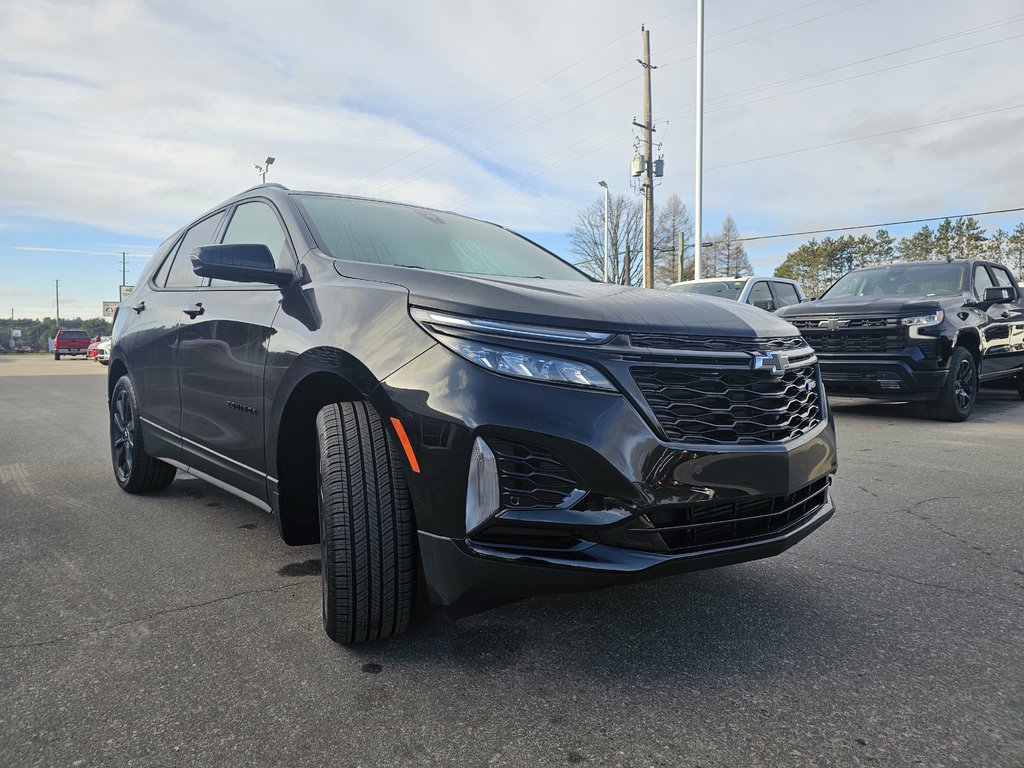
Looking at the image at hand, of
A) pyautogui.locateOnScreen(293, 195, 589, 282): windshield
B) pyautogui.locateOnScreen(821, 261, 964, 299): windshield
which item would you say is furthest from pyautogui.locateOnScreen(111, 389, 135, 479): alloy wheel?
pyautogui.locateOnScreen(821, 261, 964, 299): windshield

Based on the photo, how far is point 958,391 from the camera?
7.34 metres

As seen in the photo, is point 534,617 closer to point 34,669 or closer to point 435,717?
point 435,717

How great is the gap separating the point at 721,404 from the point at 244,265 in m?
1.77

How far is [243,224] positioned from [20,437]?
500 cm

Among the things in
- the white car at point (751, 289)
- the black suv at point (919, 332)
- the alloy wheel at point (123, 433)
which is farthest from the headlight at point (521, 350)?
the white car at point (751, 289)

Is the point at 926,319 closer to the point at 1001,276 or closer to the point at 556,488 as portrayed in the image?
the point at 1001,276

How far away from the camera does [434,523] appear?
1.98 m

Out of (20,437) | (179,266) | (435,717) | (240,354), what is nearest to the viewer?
(435,717)

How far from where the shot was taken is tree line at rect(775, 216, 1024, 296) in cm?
3922

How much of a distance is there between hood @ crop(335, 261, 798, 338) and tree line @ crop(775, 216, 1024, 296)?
3504 cm

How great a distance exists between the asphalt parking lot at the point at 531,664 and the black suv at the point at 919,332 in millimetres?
3982

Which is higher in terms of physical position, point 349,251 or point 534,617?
point 349,251

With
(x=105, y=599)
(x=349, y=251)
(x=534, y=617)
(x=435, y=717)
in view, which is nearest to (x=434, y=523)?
(x=435, y=717)

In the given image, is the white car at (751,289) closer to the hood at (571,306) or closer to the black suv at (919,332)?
the black suv at (919,332)
